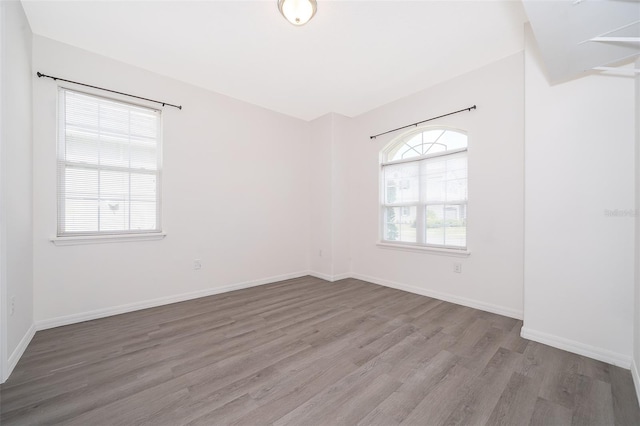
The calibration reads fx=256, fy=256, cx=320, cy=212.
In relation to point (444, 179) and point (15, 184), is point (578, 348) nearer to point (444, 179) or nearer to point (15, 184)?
point (444, 179)

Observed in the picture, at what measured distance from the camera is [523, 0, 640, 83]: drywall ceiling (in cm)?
155

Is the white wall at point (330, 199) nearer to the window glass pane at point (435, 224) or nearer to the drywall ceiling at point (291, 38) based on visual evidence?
the drywall ceiling at point (291, 38)

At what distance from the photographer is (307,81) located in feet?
11.4

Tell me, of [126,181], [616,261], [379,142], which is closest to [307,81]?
[379,142]

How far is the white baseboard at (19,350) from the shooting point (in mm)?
1823

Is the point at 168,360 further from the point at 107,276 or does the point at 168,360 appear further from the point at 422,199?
the point at 422,199

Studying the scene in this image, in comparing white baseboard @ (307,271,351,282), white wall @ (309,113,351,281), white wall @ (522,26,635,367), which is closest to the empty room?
white wall @ (522,26,635,367)

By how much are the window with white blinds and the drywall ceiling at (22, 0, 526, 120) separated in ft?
2.15

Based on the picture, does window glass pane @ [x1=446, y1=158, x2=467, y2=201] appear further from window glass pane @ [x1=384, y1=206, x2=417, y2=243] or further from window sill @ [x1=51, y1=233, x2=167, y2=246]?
window sill @ [x1=51, y1=233, x2=167, y2=246]

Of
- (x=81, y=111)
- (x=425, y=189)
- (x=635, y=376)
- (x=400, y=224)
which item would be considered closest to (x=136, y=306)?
(x=81, y=111)

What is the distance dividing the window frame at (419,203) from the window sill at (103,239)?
324 cm

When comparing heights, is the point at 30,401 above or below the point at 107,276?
below

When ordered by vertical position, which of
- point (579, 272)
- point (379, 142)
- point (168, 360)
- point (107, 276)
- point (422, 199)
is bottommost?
point (168, 360)

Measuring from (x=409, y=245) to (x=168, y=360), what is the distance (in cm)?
322
